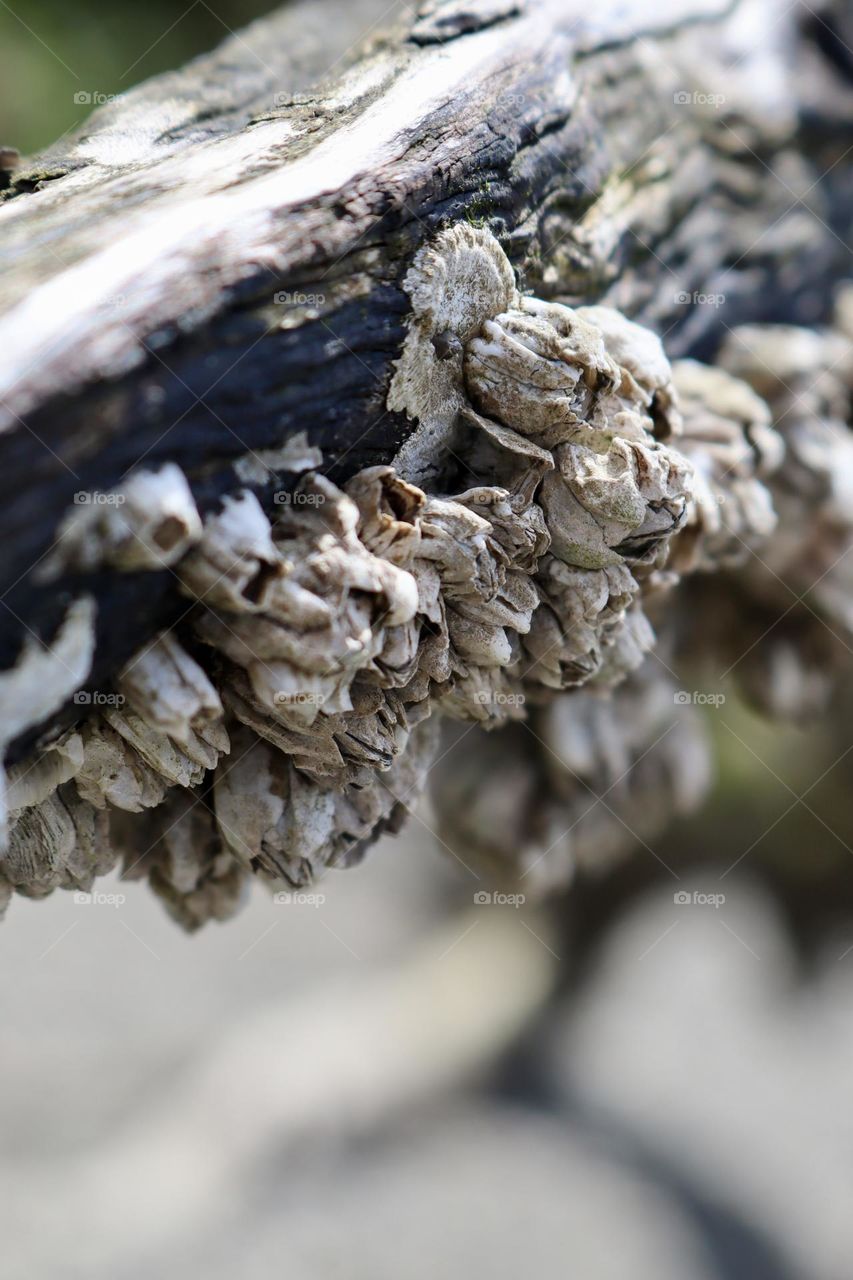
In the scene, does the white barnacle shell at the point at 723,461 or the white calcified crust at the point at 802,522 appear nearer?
the white barnacle shell at the point at 723,461

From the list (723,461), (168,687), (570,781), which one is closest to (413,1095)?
(570,781)

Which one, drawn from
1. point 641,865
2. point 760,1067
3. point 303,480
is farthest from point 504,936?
point 303,480

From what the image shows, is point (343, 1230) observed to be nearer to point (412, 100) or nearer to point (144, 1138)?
point (144, 1138)

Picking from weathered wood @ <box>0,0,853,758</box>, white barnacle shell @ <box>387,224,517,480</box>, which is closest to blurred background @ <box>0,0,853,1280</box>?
weathered wood @ <box>0,0,853,758</box>

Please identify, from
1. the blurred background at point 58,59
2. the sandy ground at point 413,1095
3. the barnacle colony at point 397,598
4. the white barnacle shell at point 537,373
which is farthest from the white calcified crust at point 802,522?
the blurred background at point 58,59

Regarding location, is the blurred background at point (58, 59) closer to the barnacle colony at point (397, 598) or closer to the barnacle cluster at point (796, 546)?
the barnacle cluster at point (796, 546)

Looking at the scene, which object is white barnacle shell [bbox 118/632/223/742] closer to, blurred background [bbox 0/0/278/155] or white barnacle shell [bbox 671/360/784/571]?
white barnacle shell [bbox 671/360/784/571]

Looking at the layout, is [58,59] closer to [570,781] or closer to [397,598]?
[570,781]
